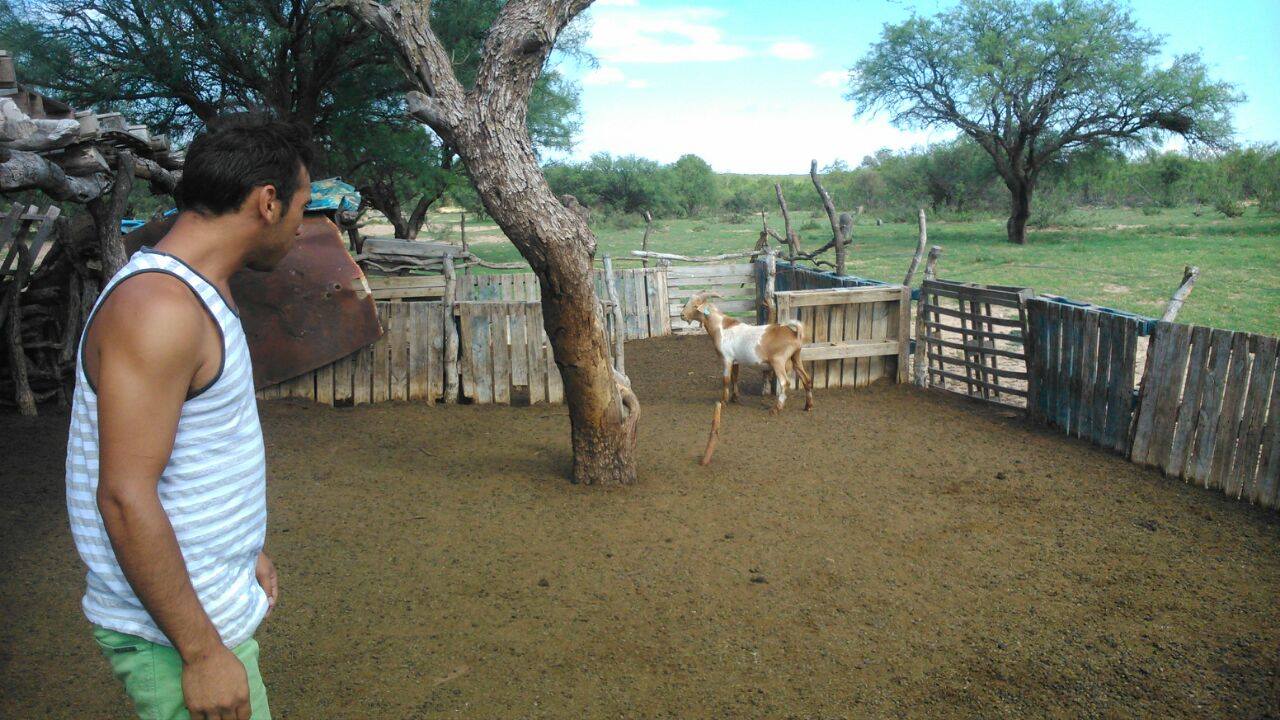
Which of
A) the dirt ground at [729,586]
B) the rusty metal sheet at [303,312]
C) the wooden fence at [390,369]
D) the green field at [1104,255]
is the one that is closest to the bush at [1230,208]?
the green field at [1104,255]

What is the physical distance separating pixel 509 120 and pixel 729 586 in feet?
10.5

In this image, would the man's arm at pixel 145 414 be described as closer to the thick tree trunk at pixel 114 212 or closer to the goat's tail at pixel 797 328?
the thick tree trunk at pixel 114 212

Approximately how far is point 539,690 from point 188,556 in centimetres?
225

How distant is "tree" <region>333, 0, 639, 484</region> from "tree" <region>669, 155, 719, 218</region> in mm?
49374

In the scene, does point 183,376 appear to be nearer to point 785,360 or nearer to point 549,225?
point 549,225

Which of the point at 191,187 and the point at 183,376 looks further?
the point at 191,187

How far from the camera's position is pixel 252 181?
5.54 feet

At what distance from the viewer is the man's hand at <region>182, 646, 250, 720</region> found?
1580 millimetres

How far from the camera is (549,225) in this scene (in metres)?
5.36

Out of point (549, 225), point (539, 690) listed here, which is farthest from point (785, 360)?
point (539, 690)

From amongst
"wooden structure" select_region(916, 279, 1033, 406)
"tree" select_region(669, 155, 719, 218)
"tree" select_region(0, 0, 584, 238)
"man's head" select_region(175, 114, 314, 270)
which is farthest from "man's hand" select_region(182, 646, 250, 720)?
"tree" select_region(669, 155, 719, 218)

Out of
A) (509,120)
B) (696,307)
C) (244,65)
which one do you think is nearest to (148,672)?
(509,120)

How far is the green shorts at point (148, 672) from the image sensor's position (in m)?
1.61

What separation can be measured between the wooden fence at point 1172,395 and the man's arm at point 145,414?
20.4 ft
